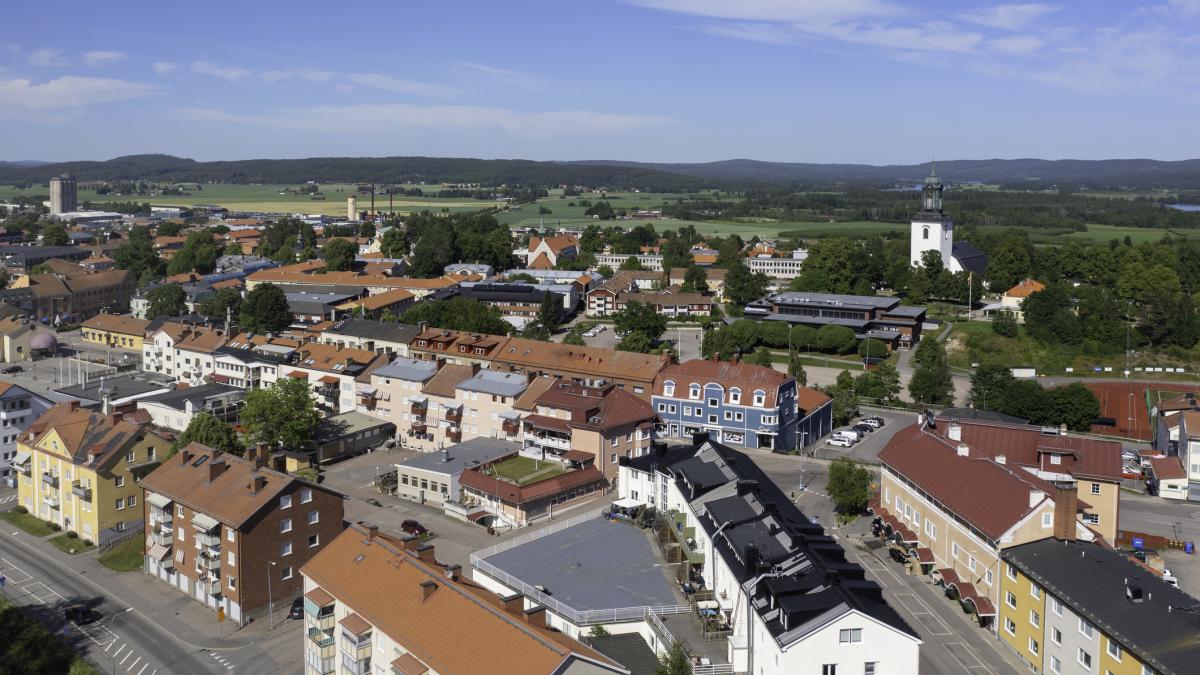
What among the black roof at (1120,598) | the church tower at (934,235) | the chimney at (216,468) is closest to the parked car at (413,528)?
the chimney at (216,468)

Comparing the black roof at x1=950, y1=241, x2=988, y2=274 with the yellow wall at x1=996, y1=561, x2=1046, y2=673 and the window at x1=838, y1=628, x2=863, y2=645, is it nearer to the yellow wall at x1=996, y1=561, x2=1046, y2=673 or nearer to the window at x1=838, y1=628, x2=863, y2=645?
the yellow wall at x1=996, y1=561, x2=1046, y2=673

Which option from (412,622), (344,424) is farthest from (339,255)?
(412,622)

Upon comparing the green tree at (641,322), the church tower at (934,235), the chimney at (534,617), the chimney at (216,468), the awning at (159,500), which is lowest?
the awning at (159,500)

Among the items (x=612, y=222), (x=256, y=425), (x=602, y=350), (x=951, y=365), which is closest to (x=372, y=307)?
(x=602, y=350)

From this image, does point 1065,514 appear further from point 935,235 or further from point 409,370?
point 935,235

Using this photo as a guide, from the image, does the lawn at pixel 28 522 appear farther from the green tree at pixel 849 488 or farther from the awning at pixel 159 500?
the green tree at pixel 849 488

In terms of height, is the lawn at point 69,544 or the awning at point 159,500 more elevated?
the awning at point 159,500
